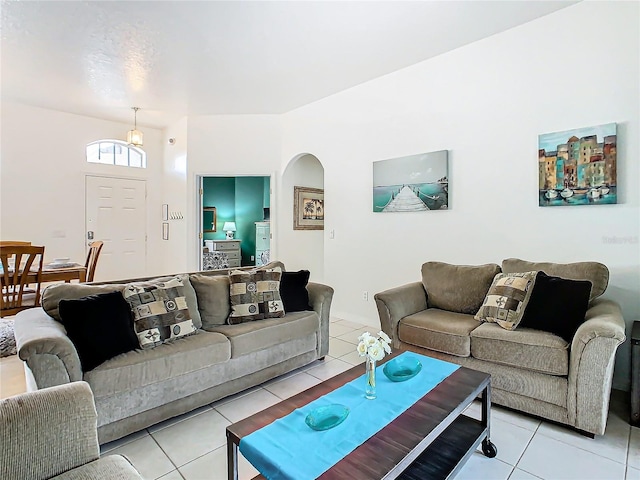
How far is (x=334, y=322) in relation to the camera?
4559 mm

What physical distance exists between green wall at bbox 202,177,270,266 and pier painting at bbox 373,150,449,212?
4.83m

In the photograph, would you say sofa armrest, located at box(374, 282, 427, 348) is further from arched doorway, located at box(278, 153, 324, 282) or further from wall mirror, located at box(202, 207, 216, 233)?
wall mirror, located at box(202, 207, 216, 233)

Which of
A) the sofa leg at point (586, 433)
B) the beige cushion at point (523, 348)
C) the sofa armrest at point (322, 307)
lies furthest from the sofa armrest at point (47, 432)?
the sofa leg at point (586, 433)

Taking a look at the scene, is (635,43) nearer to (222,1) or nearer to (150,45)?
(222,1)

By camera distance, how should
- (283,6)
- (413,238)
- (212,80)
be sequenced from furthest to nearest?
(212,80), (413,238), (283,6)

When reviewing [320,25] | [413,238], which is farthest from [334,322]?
[320,25]

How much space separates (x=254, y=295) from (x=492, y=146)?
256 centimetres

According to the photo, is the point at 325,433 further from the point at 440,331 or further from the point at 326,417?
the point at 440,331

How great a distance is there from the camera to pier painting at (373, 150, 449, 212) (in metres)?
3.60

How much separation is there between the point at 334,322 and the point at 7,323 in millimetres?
3844

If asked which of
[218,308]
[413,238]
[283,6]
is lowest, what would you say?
[218,308]

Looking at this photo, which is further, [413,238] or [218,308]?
[413,238]

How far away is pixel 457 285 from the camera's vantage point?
3039mm

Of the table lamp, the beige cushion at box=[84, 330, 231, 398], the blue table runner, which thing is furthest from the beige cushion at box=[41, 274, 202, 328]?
the table lamp
